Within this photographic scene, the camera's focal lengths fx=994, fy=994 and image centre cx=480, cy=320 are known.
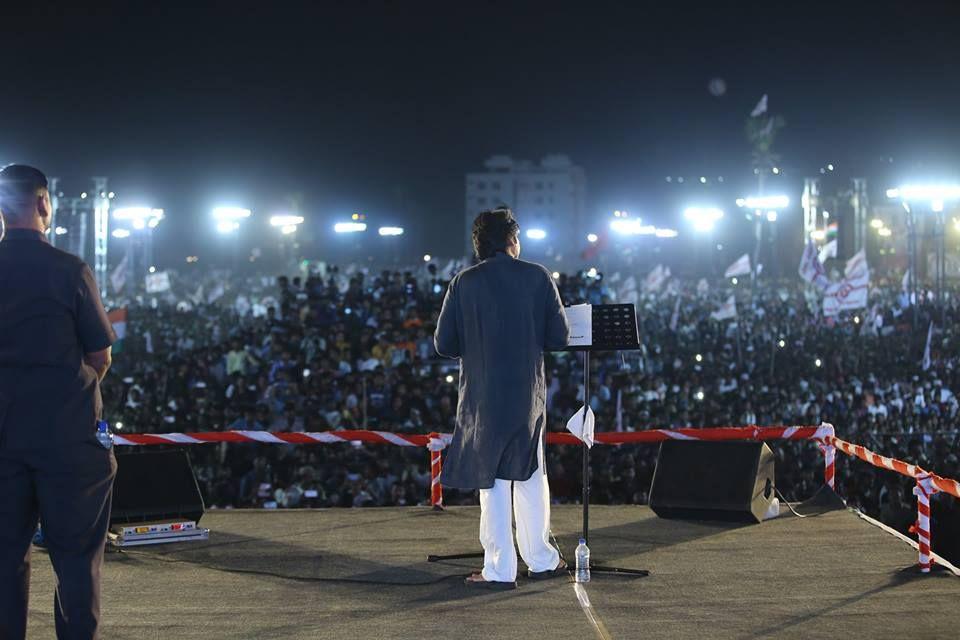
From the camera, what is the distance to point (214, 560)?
658 centimetres

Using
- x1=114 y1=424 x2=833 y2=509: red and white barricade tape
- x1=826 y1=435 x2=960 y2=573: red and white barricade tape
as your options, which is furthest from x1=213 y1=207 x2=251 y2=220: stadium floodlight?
x1=826 y1=435 x2=960 y2=573: red and white barricade tape

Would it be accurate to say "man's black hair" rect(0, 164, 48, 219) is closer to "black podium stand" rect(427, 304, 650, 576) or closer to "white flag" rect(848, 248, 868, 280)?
"black podium stand" rect(427, 304, 650, 576)

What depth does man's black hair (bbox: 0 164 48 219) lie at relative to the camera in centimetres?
387

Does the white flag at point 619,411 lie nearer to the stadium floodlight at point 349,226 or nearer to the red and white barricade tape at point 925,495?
the red and white barricade tape at point 925,495

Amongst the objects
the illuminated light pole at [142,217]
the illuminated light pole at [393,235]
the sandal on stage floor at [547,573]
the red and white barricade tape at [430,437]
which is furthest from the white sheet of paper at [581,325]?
the illuminated light pole at [393,235]

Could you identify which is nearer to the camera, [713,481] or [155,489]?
[155,489]

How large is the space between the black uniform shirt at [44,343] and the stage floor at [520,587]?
1.58m

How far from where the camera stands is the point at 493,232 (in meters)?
5.84

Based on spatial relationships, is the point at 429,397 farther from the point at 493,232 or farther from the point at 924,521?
the point at 924,521

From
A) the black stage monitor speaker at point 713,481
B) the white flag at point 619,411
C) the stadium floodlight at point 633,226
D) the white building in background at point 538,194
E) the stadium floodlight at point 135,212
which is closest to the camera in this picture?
the black stage monitor speaker at point 713,481

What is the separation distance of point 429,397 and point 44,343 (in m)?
10.7

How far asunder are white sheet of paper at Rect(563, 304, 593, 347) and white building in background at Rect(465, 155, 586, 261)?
115026 millimetres

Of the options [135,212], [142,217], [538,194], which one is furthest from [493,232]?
[538,194]

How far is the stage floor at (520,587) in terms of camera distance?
4938 mm
